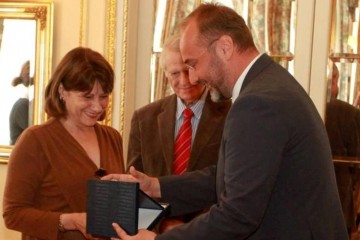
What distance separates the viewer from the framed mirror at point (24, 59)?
4062 millimetres

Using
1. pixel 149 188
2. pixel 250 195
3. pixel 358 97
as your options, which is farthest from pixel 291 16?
pixel 250 195

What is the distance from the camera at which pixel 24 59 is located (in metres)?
4.11

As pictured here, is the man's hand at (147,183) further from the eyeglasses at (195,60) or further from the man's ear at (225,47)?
the man's ear at (225,47)

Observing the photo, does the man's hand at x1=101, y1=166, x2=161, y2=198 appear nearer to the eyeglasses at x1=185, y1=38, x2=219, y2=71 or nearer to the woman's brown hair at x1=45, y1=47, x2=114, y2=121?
the woman's brown hair at x1=45, y1=47, x2=114, y2=121

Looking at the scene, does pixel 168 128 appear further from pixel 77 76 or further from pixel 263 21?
pixel 263 21

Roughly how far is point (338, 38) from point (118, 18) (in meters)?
1.28

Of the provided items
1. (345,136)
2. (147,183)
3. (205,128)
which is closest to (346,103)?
(345,136)

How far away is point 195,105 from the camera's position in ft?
9.98

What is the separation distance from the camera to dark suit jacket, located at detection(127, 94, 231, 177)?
9.66 feet

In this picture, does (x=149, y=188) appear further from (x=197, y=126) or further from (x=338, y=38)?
(x=338, y=38)

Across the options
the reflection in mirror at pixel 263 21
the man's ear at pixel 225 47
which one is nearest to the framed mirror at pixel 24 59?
the reflection in mirror at pixel 263 21

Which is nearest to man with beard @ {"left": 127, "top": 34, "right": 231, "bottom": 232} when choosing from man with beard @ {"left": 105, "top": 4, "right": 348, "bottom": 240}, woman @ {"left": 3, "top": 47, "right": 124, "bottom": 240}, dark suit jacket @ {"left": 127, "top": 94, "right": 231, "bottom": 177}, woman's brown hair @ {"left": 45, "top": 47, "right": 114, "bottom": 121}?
dark suit jacket @ {"left": 127, "top": 94, "right": 231, "bottom": 177}

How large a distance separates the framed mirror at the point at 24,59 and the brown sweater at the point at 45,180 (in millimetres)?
1350

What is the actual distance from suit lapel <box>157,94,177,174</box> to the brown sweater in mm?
353
